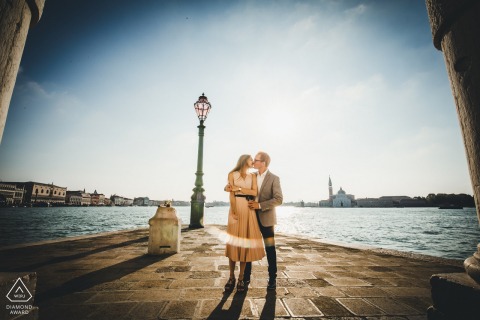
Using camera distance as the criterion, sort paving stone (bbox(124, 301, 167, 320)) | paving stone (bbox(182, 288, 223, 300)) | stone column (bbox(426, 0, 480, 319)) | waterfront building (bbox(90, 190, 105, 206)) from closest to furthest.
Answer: stone column (bbox(426, 0, 480, 319)), paving stone (bbox(124, 301, 167, 320)), paving stone (bbox(182, 288, 223, 300)), waterfront building (bbox(90, 190, 105, 206))

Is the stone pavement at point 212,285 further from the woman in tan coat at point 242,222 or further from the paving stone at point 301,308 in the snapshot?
the woman in tan coat at point 242,222

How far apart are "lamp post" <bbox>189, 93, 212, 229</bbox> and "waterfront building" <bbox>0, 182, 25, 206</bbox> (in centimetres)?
→ 12132

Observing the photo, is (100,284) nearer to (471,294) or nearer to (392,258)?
(471,294)

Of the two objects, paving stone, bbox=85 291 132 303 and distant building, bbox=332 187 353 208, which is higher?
distant building, bbox=332 187 353 208

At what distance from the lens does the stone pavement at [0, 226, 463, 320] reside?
234 cm

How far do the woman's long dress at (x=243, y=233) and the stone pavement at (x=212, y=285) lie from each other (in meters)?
0.45

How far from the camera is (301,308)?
8.00 feet

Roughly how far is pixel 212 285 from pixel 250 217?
1.07 meters

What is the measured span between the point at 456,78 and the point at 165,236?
5.23 m

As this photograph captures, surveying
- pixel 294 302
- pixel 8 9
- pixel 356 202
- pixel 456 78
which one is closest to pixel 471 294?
pixel 456 78

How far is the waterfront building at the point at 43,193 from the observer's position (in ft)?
331

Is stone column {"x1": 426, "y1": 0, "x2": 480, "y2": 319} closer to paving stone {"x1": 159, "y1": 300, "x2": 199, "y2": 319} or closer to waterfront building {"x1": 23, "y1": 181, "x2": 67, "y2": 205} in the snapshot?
paving stone {"x1": 159, "y1": 300, "x2": 199, "y2": 319}

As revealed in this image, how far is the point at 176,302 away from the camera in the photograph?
2.54 m

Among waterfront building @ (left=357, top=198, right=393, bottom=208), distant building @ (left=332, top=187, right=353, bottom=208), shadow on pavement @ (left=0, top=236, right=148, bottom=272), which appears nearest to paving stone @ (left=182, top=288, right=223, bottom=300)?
shadow on pavement @ (left=0, top=236, right=148, bottom=272)
